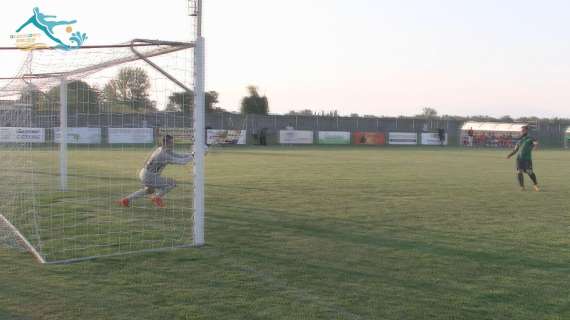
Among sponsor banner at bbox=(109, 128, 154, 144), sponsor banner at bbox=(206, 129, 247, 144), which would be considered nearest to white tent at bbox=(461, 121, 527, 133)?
sponsor banner at bbox=(206, 129, 247, 144)

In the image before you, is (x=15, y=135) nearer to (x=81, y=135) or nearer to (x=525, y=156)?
(x=81, y=135)

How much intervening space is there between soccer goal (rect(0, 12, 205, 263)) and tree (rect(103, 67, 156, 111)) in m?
0.02

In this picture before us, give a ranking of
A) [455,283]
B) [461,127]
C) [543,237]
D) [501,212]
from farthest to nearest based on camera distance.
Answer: [461,127] → [501,212] → [543,237] → [455,283]

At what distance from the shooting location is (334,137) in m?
56.9

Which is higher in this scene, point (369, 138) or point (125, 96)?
point (125, 96)

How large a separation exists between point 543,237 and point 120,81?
798cm

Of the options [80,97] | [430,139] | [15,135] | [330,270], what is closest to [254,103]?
[430,139]

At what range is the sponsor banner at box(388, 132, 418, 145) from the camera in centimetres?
5938

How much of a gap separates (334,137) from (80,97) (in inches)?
1765

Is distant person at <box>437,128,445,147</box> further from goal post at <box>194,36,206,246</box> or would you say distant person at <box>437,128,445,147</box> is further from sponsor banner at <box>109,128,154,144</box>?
goal post at <box>194,36,206,246</box>

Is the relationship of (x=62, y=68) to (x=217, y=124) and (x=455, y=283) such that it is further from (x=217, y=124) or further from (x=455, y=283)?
(x=217, y=124)

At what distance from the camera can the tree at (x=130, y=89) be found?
9.93m

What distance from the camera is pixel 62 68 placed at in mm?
10367

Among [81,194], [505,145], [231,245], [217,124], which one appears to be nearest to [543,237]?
[231,245]
